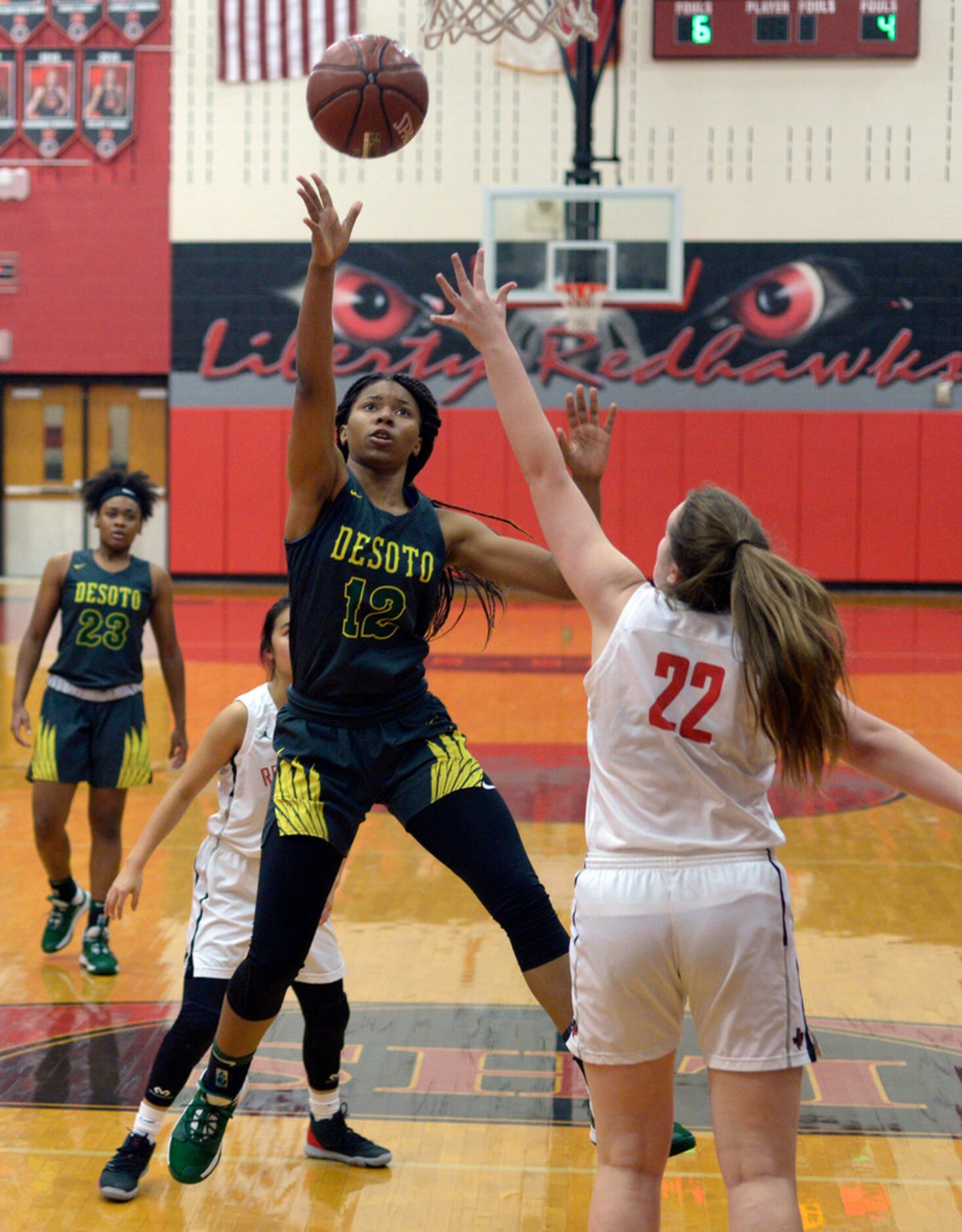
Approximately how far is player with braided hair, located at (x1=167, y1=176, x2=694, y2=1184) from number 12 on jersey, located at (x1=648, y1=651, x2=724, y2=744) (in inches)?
27.0

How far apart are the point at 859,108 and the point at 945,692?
9578 mm

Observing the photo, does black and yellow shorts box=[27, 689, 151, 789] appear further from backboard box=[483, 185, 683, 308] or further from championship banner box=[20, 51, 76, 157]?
championship banner box=[20, 51, 76, 157]

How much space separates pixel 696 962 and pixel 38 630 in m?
3.34

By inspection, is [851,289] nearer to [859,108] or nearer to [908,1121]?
[859,108]

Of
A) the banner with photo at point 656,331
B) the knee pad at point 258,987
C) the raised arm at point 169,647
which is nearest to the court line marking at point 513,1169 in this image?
the knee pad at point 258,987

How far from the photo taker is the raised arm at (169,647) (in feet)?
16.5


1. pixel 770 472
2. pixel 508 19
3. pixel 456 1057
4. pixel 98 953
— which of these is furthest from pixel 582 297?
pixel 456 1057

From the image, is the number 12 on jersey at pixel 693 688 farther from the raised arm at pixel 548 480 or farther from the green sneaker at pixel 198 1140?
the green sneaker at pixel 198 1140

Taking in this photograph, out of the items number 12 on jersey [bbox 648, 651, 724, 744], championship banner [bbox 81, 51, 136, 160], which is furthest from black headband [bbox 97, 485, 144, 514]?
championship banner [bbox 81, 51, 136, 160]

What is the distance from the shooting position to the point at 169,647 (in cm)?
508

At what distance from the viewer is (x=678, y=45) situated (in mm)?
17109

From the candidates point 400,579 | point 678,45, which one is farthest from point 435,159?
point 400,579

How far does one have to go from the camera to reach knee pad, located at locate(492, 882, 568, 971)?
291 cm

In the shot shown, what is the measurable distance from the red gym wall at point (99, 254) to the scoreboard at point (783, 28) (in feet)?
20.8
